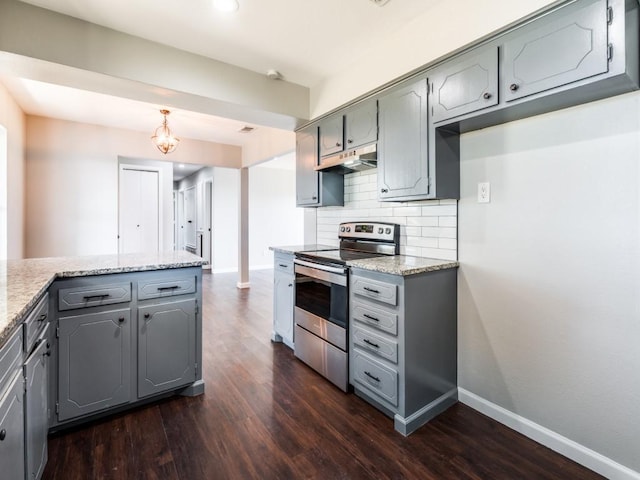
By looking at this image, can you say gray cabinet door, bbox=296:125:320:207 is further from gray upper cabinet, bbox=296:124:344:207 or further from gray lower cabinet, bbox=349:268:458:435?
gray lower cabinet, bbox=349:268:458:435

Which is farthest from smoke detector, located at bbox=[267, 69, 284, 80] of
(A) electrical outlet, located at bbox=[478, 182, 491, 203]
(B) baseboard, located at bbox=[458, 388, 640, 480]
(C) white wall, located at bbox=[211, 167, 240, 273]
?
(C) white wall, located at bbox=[211, 167, 240, 273]

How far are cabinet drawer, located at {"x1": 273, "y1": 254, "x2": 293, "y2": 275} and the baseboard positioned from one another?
5.40ft

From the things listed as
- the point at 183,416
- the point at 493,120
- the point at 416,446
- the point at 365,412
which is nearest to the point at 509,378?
the point at 416,446

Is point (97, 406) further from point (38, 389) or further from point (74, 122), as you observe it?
point (74, 122)

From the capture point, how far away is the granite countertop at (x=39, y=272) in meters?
1.05

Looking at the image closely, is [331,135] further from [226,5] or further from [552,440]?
[552,440]

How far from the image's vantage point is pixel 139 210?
18.2ft

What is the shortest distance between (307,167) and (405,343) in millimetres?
2053

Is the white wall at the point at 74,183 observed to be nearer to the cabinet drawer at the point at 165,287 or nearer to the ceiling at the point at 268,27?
the ceiling at the point at 268,27

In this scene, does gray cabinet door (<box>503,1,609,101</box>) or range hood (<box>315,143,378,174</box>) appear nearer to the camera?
gray cabinet door (<box>503,1,609,101</box>)

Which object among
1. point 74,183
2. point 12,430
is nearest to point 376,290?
point 12,430

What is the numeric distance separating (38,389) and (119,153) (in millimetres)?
4206

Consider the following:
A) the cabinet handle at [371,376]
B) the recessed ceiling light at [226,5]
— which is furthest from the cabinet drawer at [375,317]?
the recessed ceiling light at [226,5]

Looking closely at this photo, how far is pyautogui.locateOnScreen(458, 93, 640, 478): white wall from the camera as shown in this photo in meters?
1.48
